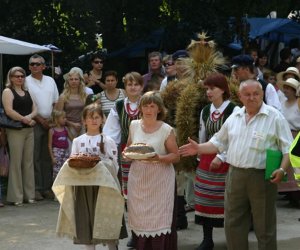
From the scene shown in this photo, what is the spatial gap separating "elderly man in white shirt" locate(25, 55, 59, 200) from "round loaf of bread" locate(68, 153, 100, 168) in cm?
390

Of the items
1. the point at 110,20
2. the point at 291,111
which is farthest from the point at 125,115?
the point at 110,20

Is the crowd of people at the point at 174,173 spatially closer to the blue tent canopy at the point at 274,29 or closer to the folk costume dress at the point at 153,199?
the folk costume dress at the point at 153,199

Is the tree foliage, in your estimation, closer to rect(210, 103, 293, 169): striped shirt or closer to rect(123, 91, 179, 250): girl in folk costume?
rect(123, 91, 179, 250): girl in folk costume

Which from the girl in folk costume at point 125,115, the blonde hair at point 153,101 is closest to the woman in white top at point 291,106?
the girl in folk costume at point 125,115

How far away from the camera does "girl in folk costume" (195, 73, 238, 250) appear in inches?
269

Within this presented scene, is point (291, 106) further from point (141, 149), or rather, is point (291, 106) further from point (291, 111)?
point (141, 149)

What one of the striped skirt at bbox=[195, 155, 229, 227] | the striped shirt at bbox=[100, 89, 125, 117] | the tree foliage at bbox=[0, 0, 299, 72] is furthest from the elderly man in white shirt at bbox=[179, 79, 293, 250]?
the tree foliage at bbox=[0, 0, 299, 72]

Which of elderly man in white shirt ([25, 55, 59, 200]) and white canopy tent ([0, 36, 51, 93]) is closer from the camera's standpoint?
elderly man in white shirt ([25, 55, 59, 200])

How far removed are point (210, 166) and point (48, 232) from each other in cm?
237

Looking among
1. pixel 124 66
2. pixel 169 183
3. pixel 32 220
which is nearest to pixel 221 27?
pixel 124 66

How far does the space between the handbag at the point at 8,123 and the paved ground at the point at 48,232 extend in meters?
1.10

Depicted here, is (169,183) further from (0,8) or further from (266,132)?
(0,8)

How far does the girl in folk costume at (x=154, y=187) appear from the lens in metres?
6.48

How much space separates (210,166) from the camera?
22.1 feet
